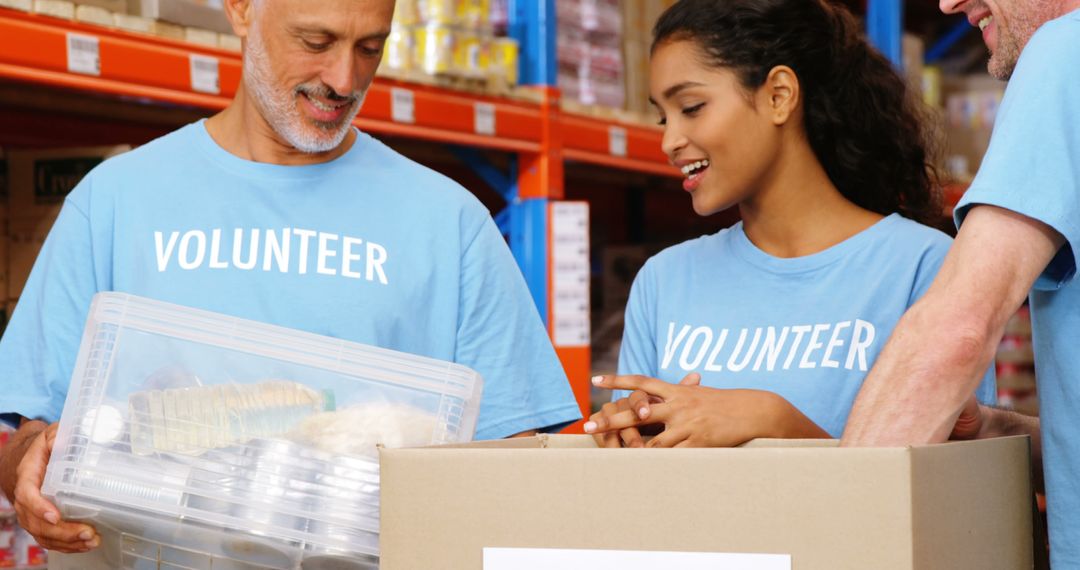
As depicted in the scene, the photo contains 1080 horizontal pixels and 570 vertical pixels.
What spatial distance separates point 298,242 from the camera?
1427 mm

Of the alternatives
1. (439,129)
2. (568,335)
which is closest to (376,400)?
(439,129)

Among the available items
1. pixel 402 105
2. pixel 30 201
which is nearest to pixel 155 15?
pixel 30 201

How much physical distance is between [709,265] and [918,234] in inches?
10.6

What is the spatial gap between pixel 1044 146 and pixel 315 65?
886 mm

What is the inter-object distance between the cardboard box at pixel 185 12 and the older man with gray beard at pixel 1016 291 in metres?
1.72

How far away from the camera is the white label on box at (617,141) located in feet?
11.4

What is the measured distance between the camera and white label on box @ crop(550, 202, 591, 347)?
10.5 ft

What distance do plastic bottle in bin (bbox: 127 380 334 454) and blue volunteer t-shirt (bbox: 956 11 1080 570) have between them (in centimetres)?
57

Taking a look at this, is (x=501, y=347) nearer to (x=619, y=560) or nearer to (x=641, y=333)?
(x=641, y=333)

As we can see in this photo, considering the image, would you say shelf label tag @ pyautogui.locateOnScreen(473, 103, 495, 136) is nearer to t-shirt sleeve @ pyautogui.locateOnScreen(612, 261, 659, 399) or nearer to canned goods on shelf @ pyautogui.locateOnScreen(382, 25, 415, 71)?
canned goods on shelf @ pyautogui.locateOnScreen(382, 25, 415, 71)

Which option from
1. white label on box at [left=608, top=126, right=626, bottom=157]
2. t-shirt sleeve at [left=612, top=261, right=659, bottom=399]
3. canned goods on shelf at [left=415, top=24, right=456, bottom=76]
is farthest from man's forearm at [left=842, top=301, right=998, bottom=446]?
white label on box at [left=608, top=126, right=626, bottom=157]

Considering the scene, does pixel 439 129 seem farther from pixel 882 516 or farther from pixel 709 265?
pixel 882 516

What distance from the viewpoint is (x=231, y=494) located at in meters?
1.02

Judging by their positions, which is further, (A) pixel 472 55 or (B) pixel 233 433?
(A) pixel 472 55
